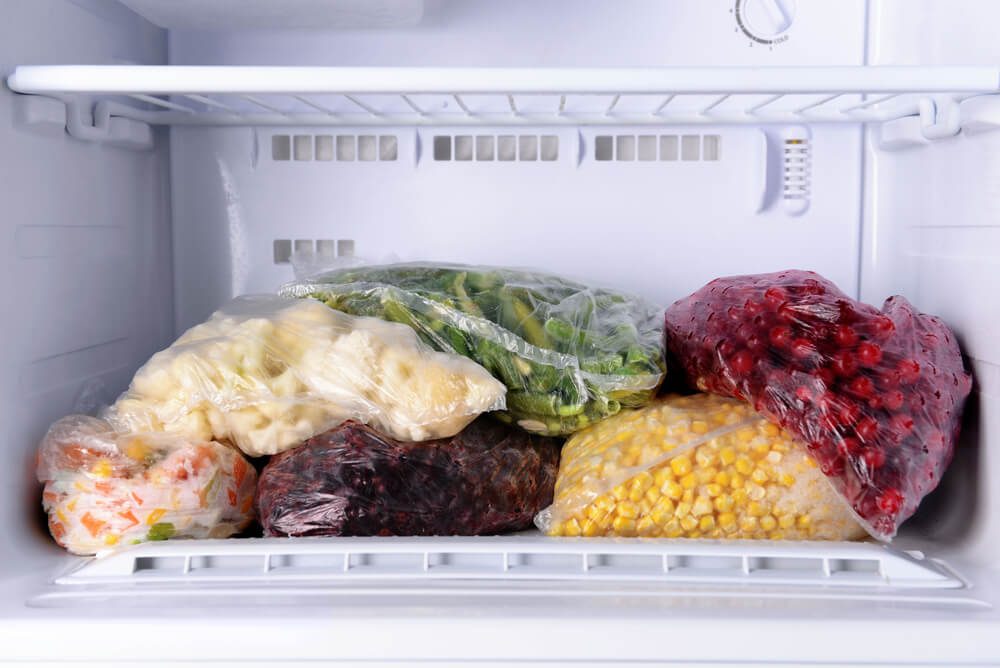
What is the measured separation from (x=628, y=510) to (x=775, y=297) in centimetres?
25

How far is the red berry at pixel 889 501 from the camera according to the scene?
76 cm

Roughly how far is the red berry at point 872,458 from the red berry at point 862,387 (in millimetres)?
48

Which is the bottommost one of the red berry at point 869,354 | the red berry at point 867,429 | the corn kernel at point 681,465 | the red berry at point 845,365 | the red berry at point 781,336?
the corn kernel at point 681,465

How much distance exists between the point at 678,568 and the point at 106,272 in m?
0.70

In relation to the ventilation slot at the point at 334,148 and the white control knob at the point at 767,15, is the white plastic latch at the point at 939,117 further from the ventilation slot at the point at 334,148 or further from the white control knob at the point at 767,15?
the ventilation slot at the point at 334,148

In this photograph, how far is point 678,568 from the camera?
2.46 ft

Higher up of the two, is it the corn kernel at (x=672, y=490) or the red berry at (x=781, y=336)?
the red berry at (x=781, y=336)

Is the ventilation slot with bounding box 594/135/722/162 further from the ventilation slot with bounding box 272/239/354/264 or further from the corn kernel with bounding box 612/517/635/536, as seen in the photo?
the corn kernel with bounding box 612/517/635/536

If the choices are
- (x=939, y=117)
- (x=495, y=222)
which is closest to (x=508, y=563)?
(x=495, y=222)

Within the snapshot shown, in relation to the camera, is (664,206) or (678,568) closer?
(678,568)

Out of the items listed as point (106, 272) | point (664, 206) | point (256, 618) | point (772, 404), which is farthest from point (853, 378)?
point (106, 272)

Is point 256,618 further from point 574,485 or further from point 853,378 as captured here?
point 853,378

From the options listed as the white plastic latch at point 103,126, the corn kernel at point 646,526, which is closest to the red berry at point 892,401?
the corn kernel at point 646,526

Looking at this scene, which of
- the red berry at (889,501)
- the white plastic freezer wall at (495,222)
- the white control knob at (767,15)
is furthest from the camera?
the white control knob at (767,15)
